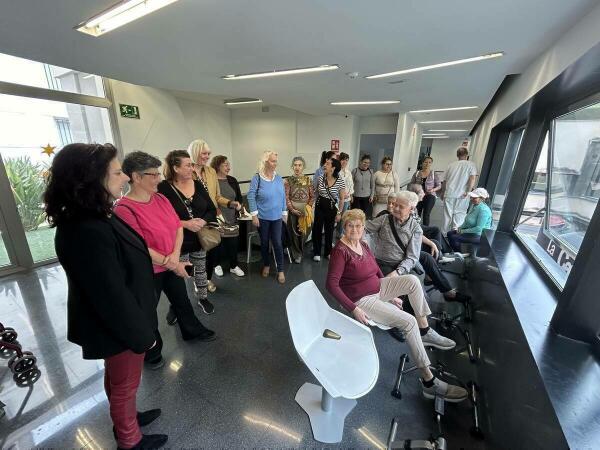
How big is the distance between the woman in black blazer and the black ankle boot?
1.21 ft

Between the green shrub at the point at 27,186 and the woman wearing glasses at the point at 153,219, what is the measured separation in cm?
291

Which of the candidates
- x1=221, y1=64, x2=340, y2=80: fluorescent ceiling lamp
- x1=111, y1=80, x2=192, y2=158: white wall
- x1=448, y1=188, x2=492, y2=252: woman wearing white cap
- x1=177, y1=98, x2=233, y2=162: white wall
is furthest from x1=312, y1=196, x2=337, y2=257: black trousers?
x1=177, y1=98, x2=233, y2=162: white wall

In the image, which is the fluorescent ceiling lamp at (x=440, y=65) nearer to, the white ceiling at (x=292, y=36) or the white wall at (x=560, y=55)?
the white ceiling at (x=292, y=36)

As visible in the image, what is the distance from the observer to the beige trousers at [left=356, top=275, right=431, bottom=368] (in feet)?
5.51

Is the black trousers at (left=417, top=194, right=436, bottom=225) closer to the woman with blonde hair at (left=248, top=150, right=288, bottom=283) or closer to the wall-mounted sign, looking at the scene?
the wall-mounted sign

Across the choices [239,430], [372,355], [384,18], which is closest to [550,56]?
[384,18]

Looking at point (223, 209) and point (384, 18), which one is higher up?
point (384, 18)

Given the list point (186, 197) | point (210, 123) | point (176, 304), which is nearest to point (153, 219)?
point (186, 197)

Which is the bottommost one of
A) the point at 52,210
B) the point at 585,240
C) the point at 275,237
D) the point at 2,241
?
the point at 2,241

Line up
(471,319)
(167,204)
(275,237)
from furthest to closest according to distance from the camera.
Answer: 1. (275,237)
2. (471,319)
3. (167,204)

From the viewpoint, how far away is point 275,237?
3.14 metres

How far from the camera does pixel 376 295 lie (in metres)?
1.93

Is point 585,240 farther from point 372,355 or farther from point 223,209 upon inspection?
point 223,209

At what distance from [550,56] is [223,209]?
3.47m
